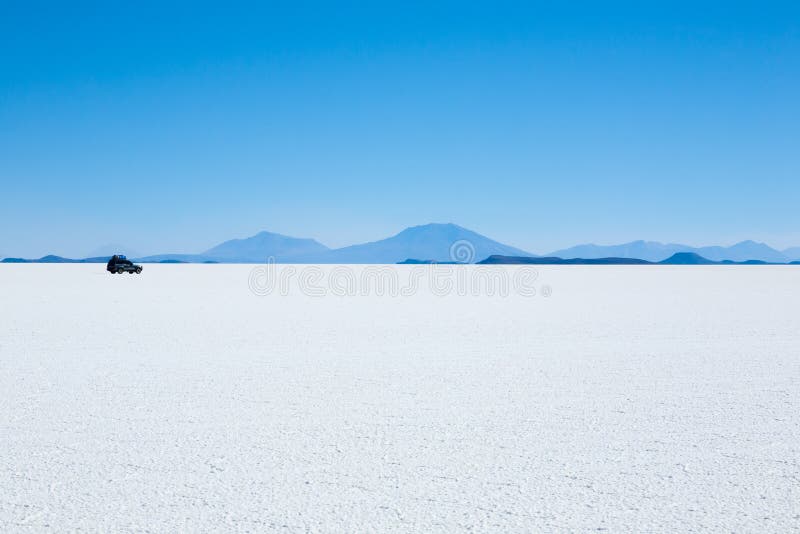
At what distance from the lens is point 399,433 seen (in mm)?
5535

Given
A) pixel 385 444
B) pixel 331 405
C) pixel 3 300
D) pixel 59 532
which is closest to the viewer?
pixel 59 532

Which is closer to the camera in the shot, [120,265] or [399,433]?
[399,433]

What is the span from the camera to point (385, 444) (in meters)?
5.21

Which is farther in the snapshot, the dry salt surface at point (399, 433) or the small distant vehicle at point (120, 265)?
the small distant vehicle at point (120, 265)

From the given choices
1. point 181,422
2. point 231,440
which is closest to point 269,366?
point 181,422

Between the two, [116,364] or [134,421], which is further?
[116,364]

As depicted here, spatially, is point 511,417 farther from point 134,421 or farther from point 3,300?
point 3,300

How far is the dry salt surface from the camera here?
392cm

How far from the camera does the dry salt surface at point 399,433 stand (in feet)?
12.9

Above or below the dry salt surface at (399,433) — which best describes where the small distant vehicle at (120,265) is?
above

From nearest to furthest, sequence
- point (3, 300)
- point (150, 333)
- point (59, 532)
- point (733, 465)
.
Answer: point (59, 532) → point (733, 465) → point (150, 333) → point (3, 300)

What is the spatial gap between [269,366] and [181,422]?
297 centimetres

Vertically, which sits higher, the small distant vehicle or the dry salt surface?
the small distant vehicle

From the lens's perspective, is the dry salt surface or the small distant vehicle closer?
the dry salt surface
